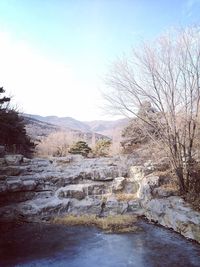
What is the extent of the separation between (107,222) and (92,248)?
2.67 m

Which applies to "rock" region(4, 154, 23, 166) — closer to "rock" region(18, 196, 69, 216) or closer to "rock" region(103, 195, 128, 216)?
"rock" region(18, 196, 69, 216)

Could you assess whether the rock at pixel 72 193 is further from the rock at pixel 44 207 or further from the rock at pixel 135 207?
the rock at pixel 135 207

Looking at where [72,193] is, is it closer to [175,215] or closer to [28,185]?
[28,185]

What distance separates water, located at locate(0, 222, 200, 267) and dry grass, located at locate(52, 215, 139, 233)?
0.46 metres

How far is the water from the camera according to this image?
28.4 feet

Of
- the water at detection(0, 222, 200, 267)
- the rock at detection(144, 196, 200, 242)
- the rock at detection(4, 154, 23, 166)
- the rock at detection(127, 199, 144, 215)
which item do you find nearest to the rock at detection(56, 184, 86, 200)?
the rock at detection(127, 199, 144, 215)

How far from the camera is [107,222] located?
1252cm

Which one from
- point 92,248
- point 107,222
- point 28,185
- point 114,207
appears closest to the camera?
point 92,248

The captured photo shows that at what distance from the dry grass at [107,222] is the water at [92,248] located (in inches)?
18.2

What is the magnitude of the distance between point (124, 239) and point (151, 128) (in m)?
5.93

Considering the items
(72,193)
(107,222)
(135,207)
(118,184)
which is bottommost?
(107,222)

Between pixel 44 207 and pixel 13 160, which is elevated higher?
pixel 13 160

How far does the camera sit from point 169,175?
15.3m

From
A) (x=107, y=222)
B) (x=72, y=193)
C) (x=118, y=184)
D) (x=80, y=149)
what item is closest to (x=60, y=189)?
(x=72, y=193)
